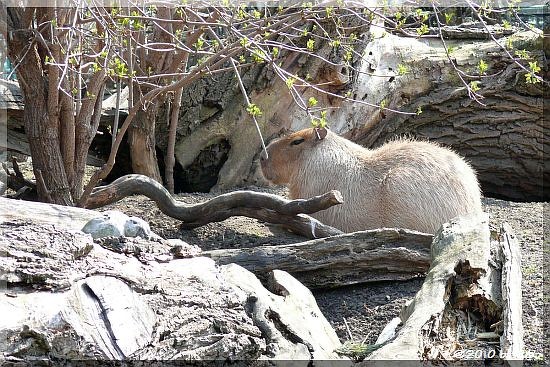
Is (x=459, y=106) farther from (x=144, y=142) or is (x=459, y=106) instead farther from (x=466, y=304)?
(x=466, y=304)

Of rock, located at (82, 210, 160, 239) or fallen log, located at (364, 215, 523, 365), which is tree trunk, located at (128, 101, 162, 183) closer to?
rock, located at (82, 210, 160, 239)

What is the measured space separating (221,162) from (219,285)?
4491 millimetres

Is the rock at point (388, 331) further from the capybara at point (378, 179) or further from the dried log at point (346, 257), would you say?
the capybara at point (378, 179)

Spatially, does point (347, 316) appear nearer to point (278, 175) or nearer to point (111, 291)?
point (111, 291)

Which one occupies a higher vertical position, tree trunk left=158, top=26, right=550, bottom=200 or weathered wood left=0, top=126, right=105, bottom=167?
tree trunk left=158, top=26, right=550, bottom=200

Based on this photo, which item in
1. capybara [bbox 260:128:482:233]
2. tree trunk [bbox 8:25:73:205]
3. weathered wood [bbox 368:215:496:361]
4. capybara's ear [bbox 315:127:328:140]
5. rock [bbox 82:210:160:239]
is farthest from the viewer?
capybara's ear [bbox 315:127:328:140]

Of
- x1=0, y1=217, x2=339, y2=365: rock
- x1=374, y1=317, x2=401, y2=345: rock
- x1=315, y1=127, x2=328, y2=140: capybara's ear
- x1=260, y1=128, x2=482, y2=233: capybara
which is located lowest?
x1=374, y1=317, x2=401, y2=345: rock

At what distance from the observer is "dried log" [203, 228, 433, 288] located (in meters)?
4.51

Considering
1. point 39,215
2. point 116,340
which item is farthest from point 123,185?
point 116,340

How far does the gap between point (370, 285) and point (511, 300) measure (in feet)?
4.19

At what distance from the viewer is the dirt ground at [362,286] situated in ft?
13.8

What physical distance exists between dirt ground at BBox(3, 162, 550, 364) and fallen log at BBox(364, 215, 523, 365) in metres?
0.26

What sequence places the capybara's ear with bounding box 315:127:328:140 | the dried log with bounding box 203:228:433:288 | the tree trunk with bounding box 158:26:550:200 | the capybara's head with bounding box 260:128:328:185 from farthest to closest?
the tree trunk with bounding box 158:26:550:200, the capybara's head with bounding box 260:128:328:185, the capybara's ear with bounding box 315:127:328:140, the dried log with bounding box 203:228:433:288

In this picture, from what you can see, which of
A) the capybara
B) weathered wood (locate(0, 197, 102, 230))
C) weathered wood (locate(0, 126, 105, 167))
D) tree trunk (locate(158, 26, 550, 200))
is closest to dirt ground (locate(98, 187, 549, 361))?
the capybara
